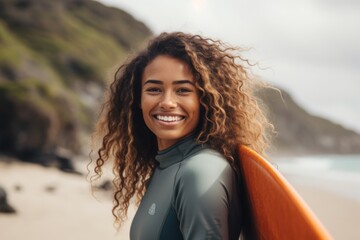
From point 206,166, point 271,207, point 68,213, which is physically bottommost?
point 68,213

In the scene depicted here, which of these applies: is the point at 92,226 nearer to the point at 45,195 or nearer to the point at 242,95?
the point at 45,195

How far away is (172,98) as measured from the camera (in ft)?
7.12

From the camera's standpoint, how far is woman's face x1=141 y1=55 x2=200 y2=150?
216cm

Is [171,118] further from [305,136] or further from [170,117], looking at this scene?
[305,136]

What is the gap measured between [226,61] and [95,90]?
42.7m

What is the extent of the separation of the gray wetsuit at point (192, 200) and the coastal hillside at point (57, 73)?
3.98ft

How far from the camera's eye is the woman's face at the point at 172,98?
7.10 feet

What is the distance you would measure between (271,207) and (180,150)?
578mm

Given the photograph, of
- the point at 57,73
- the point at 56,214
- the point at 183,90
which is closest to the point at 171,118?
the point at 183,90

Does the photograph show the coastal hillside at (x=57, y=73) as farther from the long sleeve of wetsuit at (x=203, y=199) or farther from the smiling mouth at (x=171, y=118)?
the long sleeve of wetsuit at (x=203, y=199)

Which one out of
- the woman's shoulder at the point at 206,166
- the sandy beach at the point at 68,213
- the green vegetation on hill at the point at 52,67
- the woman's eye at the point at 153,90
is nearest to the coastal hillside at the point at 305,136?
the green vegetation on hill at the point at 52,67

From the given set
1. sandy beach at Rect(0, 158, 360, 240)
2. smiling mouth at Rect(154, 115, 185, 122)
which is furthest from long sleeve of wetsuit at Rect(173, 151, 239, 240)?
sandy beach at Rect(0, 158, 360, 240)

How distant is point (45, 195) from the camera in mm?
10148

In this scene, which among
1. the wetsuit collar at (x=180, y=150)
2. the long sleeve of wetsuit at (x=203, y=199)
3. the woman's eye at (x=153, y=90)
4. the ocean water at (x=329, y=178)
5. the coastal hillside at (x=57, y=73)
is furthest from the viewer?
the coastal hillside at (x=57, y=73)
